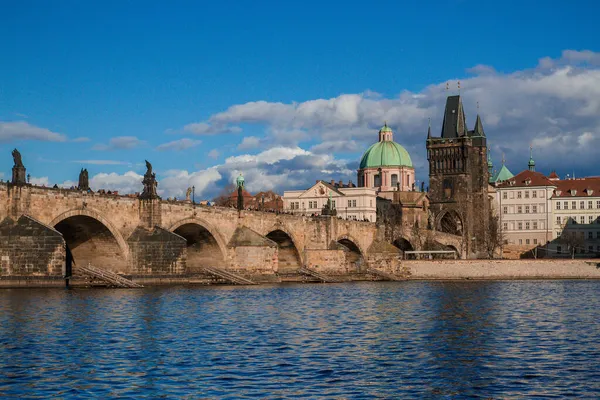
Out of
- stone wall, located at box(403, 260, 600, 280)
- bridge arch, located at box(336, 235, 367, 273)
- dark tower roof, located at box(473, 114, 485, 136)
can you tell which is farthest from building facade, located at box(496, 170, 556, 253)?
stone wall, located at box(403, 260, 600, 280)

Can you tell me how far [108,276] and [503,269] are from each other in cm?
4136

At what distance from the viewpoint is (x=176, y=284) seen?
59.8 metres

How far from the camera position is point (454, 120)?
137 meters

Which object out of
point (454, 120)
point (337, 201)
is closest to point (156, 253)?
point (337, 201)

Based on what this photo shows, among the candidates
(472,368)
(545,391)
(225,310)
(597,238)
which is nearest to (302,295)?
(225,310)

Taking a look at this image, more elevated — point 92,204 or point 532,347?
point 92,204

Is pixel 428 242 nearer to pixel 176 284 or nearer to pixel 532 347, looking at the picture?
pixel 176 284

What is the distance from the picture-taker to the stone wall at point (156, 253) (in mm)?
59031

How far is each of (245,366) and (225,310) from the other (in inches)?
706

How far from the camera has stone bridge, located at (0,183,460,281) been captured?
50.6 metres

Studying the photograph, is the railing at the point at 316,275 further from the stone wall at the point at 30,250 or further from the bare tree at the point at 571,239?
the bare tree at the point at 571,239

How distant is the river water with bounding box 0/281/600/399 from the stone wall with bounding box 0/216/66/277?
155 centimetres

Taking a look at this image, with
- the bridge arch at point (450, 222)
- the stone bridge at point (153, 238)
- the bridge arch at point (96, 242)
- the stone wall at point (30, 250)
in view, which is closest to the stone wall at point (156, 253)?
the stone bridge at point (153, 238)

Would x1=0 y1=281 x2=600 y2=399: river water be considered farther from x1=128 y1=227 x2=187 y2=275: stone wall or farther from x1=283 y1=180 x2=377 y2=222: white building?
x1=283 y1=180 x2=377 y2=222: white building
